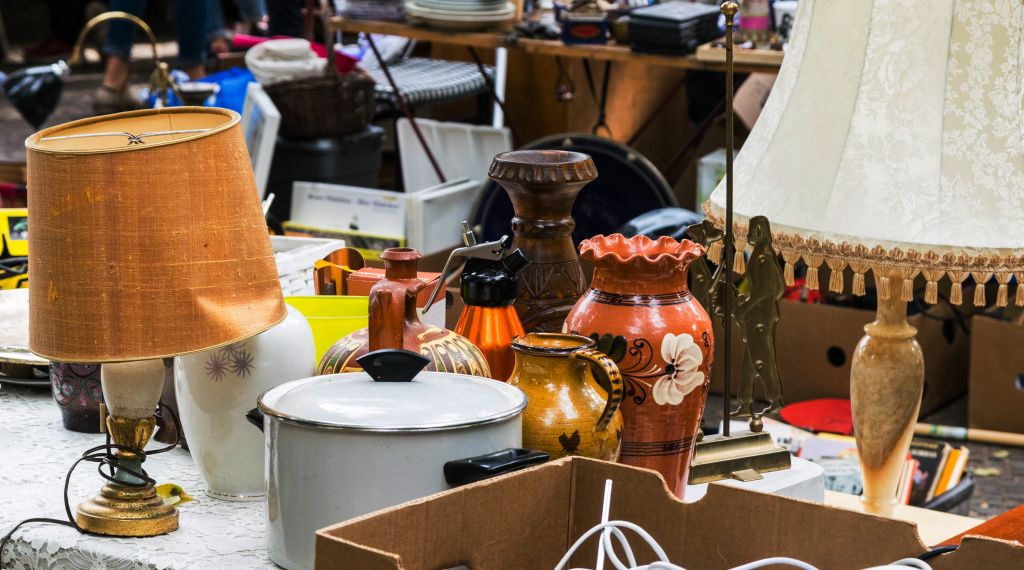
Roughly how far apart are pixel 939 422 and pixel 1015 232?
226 centimetres

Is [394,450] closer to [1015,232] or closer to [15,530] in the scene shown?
[15,530]

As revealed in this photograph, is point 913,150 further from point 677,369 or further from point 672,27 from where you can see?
point 672,27

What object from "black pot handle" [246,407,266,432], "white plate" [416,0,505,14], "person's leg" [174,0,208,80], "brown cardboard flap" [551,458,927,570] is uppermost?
"white plate" [416,0,505,14]

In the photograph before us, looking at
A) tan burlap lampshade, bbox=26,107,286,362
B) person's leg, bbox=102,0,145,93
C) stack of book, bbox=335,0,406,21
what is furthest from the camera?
stack of book, bbox=335,0,406,21

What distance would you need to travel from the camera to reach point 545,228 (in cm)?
154

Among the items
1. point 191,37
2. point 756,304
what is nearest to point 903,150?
point 756,304

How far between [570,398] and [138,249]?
0.45 metres

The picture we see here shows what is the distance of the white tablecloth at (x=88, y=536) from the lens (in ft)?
4.28

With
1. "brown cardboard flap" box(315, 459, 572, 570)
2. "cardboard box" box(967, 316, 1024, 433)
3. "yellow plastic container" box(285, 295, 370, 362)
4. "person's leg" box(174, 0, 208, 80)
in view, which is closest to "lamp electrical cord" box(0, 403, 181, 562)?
"yellow plastic container" box(285, 295, 370, 362)

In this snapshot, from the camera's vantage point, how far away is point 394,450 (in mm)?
1161

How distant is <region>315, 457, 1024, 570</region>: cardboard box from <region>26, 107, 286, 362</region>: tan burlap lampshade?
1.00ft

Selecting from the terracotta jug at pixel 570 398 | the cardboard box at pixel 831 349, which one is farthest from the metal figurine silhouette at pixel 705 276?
the cardboard box at pixel 831 349

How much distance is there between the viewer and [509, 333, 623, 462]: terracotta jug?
1271mm

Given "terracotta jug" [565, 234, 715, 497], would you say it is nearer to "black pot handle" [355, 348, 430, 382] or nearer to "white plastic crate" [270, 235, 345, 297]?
"black pot handle" [355, 348, 430, 382]
